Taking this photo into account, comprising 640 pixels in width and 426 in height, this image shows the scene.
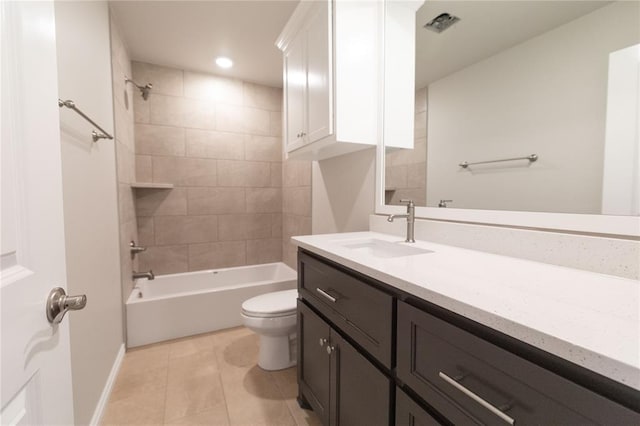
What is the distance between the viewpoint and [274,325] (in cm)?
175

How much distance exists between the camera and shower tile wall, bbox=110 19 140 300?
2.03m

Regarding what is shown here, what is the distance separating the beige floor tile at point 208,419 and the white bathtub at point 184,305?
0.99 metres

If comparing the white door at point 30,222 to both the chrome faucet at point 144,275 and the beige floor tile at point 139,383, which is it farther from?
the chrome faucet at point 144,275

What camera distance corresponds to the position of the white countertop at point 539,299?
41 centimetres

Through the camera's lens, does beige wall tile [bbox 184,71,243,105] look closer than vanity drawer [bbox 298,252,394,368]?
No

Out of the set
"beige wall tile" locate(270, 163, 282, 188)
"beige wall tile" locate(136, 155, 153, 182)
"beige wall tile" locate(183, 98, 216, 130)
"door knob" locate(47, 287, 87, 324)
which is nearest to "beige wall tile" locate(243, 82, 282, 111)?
"beige wall tile" locate(183, 98, 216, 130)

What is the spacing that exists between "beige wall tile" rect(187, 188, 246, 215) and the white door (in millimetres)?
2473

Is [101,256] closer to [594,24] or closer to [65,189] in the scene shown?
[65,189]

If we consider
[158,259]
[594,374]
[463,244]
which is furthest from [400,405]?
[158,259]

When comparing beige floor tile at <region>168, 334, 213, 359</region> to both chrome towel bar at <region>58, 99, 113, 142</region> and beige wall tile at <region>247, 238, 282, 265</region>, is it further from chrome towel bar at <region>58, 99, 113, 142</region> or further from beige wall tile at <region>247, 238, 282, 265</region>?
chrome towel bar at <region>58, 99, 113, 142</region>

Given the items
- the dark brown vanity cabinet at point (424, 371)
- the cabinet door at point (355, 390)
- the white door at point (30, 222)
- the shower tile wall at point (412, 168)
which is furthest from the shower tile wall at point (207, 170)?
the white door at point (30, 222)

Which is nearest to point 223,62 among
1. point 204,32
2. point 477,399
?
point 204,32

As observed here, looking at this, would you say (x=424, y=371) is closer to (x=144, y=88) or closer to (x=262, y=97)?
(x=144, y=88)

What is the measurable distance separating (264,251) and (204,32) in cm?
224
